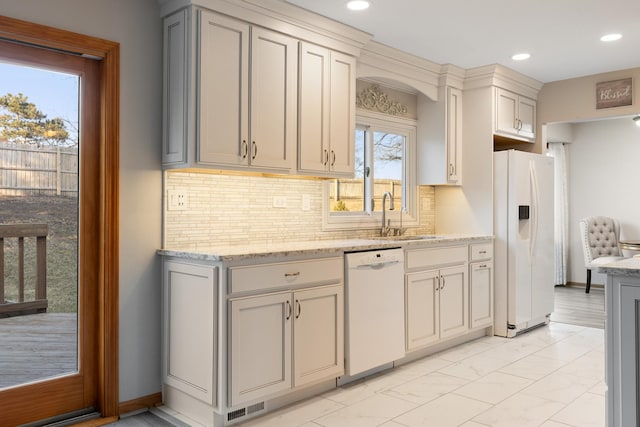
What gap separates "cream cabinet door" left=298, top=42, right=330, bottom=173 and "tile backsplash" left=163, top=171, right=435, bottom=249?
33 cm

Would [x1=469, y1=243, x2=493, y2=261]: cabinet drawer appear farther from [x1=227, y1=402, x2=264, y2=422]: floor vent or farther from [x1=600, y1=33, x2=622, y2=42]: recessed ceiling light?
[x1=227, y1=402, x2=264, y2=422]: floor vent

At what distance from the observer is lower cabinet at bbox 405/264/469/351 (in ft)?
12.4

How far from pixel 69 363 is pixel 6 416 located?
375mm

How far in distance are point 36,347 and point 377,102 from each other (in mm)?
3184

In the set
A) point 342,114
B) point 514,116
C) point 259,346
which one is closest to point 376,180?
point 342,114

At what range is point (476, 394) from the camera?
3.16 metres

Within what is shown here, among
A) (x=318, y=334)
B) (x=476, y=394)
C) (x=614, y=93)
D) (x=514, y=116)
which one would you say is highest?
(x=614, y=93)

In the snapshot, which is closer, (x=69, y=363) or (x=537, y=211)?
(x=69, y=363)

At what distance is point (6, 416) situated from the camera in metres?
2.50

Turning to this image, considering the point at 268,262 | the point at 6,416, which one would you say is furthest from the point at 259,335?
the point at 6,416

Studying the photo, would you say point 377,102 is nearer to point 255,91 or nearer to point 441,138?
point 441,138

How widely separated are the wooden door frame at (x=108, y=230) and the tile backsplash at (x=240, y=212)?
1.06ft

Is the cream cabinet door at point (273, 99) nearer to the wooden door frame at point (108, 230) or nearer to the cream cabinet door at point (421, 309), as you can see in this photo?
the wooden door frame at point (108, 230)

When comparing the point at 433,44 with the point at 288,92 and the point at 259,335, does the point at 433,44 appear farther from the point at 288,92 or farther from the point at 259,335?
the point at 259,335
